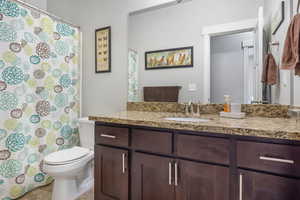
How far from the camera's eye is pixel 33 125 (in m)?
1.86

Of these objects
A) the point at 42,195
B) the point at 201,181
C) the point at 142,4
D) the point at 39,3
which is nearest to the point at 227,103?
the point at 201,181

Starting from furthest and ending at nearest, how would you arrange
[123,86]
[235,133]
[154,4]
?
[123,86], [154,4], [235,133]

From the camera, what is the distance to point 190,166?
1.14 m

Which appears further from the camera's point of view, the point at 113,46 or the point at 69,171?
the point at 113,46

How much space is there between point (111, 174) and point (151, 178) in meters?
0.35

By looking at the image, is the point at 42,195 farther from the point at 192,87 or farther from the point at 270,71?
the point at 270,71

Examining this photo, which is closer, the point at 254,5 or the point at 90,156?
the point at 254,5

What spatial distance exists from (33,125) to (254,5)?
2.31m

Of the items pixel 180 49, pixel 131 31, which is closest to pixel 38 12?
pixel 131 31

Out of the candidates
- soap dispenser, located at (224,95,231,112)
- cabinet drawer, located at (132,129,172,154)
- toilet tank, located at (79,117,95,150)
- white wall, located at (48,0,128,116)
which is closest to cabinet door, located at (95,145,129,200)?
cabinet drawer, located at (132,129,172,154)

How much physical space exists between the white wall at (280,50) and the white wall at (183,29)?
0.34 ft

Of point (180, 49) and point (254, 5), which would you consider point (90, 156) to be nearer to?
point (180, 49)

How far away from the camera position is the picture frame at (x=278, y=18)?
1367 mm

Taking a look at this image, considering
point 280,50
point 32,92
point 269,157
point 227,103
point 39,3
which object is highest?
point 39,3
